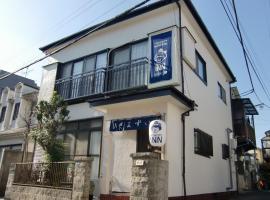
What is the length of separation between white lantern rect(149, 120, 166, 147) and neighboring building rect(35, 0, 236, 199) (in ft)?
2.14

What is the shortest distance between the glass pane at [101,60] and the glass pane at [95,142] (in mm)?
3414

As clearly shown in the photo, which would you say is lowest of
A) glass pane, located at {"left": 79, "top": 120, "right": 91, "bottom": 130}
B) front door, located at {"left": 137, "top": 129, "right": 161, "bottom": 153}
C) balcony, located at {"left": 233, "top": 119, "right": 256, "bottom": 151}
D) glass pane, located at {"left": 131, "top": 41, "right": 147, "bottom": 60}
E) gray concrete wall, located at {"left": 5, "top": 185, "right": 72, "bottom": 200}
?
gray concrete wall, located at {"left": 5, "top": 185, "right": 72, "bottom": 200}

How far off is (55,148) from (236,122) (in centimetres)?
1320

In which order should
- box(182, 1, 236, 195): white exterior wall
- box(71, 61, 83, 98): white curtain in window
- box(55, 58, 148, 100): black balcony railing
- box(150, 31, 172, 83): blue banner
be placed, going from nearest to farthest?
box(150, 31, 172, 83): blue banner, box(182, 1, 236, 195): white exterior wall, box(55, 58, 148, 100): black balcony railing, box(71, 61, 83, 98): white curtain in window

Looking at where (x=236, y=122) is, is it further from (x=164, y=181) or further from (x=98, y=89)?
(x=164, y=181)

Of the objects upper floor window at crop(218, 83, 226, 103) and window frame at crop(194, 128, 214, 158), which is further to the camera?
upper floor window at crop(218, 83, 226, 103)

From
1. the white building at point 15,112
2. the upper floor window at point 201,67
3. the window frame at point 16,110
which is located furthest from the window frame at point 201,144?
the window frame at point 16,110

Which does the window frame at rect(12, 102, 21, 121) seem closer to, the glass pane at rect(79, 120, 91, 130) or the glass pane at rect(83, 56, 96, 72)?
the glass pane at rect(83, 56, 96, 72)

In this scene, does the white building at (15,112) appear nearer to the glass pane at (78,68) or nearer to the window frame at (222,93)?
the glass pane at (78,68)

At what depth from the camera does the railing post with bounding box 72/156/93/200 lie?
885cm

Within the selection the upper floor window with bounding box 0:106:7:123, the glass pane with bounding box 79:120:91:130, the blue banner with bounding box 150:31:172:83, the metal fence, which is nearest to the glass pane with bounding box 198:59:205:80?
the blue banner with bounding box 150:31:172:83

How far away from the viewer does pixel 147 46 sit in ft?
38.2

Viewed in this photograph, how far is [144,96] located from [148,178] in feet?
10.4

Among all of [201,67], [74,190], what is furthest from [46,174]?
[201,67]
